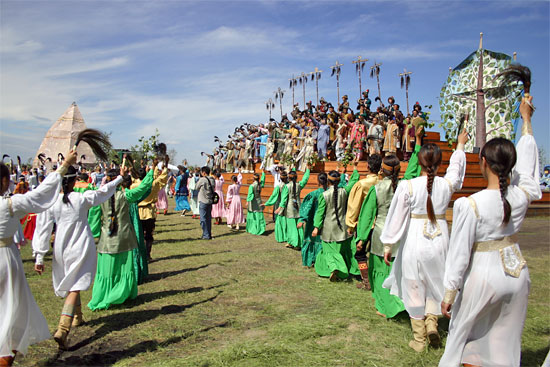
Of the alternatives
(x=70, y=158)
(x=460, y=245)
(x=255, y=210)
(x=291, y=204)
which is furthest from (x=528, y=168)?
A: (x=255, y=210)

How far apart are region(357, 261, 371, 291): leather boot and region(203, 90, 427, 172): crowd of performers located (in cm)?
691

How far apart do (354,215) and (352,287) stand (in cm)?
136

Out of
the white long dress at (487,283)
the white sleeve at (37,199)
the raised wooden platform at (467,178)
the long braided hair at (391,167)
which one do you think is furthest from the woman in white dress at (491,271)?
the raised wooden platform at (467,178)

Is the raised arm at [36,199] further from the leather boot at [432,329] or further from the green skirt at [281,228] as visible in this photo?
the green skirt at [281,228]

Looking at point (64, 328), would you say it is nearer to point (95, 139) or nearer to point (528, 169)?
point (95, 139)

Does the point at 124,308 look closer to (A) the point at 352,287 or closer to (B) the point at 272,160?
(A) the point at 352,287

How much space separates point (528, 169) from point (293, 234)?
28.2 ft

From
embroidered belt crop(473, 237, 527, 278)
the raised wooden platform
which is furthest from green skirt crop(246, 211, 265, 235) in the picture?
embroidered belt crop(473, 237, 527, 278)

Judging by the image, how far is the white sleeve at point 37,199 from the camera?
12.9 ft

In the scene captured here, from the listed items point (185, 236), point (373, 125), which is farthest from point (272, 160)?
point (185, 236)

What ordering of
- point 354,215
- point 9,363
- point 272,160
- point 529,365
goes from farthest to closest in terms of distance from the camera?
point 272,160 → point 354,215 → point 529,365 → point 9,363

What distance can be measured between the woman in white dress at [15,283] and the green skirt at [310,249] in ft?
18.6

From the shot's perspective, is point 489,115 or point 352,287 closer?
point 352,287

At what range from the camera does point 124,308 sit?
244 inches
